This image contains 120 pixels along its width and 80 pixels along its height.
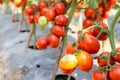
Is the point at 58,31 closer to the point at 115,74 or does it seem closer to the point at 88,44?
the point at 88,44

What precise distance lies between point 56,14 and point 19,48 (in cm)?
109

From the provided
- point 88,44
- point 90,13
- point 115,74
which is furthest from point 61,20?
point 115,74

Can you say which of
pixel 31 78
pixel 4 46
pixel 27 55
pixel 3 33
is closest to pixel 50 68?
pixel 31 78

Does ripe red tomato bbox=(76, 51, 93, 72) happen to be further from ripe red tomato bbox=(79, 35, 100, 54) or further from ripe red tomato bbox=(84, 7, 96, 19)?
ripe red tomato bbox=(84, 7, 96, 19)

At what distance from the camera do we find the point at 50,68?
8.29 ft

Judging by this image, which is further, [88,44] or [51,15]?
[51,15]

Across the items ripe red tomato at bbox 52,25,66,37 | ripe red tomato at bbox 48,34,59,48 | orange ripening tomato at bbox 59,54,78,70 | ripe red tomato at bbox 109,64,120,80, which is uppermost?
orange ripening tomato at bbox 59,54,78,70

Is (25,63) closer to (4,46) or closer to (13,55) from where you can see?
(13,55)

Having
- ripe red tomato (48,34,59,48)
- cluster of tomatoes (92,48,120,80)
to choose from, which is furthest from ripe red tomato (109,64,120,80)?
ripe red tomato (48,34,59,48)

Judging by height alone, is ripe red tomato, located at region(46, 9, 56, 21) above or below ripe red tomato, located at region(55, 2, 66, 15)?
below

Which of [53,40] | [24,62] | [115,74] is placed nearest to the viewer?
[115,74]

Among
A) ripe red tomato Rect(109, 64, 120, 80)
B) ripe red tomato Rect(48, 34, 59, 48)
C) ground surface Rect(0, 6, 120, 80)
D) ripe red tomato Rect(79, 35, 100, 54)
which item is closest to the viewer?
ripe red tomato Rect(109, 64, 120, 80)

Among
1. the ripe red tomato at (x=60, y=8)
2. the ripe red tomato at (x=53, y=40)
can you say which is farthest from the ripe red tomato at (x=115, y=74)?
the ripe red tomato at (x=60, y=8)

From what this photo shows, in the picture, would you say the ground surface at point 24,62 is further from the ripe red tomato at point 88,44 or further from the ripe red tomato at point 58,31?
the ripe red tomato at point 88,44
